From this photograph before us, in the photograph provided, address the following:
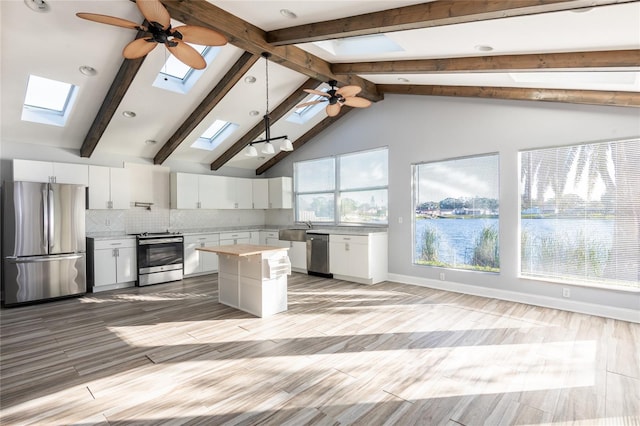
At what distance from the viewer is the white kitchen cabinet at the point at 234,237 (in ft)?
24.0

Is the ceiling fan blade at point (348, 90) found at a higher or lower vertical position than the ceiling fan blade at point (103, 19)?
higher

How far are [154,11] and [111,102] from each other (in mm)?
2825

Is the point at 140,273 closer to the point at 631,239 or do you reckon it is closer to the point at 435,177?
the point at 435,177

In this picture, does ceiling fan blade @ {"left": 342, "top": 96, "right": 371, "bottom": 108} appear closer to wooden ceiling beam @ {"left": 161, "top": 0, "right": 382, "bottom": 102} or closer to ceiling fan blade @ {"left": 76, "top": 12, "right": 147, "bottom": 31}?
wooden ceiling beam @ {"left": 161, "top": 0, "right": 382, "bottom": 102}

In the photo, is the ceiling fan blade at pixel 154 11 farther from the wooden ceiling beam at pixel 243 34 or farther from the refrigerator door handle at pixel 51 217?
the refrigerator door handle at pixel 51 217

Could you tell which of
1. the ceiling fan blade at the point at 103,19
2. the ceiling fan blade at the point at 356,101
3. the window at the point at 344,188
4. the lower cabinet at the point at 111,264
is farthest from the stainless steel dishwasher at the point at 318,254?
the ceiling fan blade at the point at 103,19

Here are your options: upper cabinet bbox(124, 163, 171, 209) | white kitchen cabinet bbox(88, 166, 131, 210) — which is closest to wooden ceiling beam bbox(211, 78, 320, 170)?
upper cabinet bbox(124, 163, 171, 209)

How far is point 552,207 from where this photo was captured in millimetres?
4566

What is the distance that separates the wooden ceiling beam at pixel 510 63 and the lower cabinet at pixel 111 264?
4.88 metres

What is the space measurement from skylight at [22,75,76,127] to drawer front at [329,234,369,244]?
4750mm

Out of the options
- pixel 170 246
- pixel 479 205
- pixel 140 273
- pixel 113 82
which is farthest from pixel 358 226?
pixel 113 82

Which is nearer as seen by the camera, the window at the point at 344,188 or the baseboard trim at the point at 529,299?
the baseboard trim at the point at 529,299

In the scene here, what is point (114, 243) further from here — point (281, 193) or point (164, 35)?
point (164, 35)

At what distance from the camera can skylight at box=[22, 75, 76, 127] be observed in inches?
192
